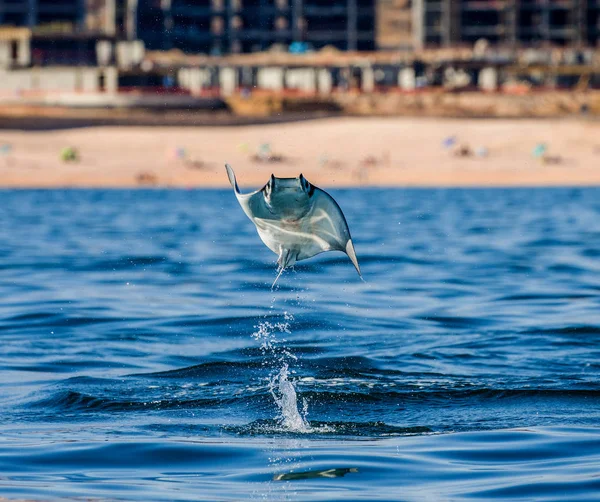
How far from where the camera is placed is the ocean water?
1030 cm

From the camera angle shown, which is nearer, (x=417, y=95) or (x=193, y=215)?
(x=193, y=215)

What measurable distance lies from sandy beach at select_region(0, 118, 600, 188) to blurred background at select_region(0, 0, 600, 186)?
0.24 m

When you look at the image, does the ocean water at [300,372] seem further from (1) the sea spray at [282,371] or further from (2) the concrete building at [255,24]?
(2) the concrete building at [255,24]

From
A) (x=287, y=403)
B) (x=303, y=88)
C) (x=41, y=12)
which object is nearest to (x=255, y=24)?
(x=303, y=88)

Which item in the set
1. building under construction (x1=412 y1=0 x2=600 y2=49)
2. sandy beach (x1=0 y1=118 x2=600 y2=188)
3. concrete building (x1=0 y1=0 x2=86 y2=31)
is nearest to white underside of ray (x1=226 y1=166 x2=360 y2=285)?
sandy beach (x1=0 y1=118 x2=600 y2=188)

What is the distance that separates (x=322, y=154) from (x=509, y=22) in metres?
49.3

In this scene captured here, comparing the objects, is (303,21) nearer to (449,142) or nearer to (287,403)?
(449,142)

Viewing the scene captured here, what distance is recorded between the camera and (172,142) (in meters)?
89.1

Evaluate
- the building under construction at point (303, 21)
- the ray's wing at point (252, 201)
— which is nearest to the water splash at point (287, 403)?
the ray's wing at point (252, 201)

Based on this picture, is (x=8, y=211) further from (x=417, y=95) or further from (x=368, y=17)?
(x=368, y=17)

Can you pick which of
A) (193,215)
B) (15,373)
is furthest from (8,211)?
(15,373)

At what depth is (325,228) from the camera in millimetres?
12336

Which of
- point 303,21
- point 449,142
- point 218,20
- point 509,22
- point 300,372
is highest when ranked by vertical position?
point 218,20

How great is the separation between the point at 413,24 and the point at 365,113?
132 ft
